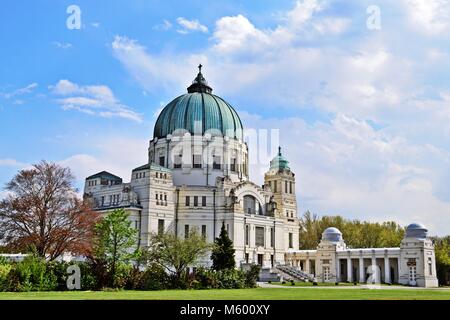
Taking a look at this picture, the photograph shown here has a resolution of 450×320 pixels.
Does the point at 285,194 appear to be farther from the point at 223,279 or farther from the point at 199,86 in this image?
the point at 223,279

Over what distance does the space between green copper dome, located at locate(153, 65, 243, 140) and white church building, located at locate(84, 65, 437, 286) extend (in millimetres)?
160

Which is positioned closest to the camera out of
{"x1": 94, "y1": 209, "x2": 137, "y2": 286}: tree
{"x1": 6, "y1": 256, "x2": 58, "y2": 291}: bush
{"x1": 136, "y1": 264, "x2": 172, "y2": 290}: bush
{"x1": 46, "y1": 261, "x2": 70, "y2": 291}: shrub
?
→ {"x1": 6, "y1": 256, "x2": 58, "y2": 291}: bush

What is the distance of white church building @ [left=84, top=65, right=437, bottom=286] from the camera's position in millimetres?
79250

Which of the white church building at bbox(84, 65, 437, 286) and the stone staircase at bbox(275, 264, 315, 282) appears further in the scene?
the white church building at bbox(84, 65, 437, 286)

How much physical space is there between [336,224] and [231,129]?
29.5 metres

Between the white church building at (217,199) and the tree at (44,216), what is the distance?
2206 centimetres

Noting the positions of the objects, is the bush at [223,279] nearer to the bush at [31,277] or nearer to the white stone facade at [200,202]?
the bush at [31,277]

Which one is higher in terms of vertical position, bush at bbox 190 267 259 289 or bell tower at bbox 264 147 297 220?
bell tower at bbox 264 147 297 220

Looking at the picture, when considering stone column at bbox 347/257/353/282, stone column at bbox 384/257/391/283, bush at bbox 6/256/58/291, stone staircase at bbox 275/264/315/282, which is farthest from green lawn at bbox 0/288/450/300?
stone column at bbox 347/257/353/282

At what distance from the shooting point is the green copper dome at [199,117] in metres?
89.0

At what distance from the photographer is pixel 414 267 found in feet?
235

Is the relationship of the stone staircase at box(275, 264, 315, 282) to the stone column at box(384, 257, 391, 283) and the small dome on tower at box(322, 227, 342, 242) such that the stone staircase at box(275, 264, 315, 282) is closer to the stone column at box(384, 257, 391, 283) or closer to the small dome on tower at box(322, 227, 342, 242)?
the small dome on tower at box(322, 227, 342, 242)

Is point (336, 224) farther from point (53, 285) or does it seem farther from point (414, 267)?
point (53, 285)
